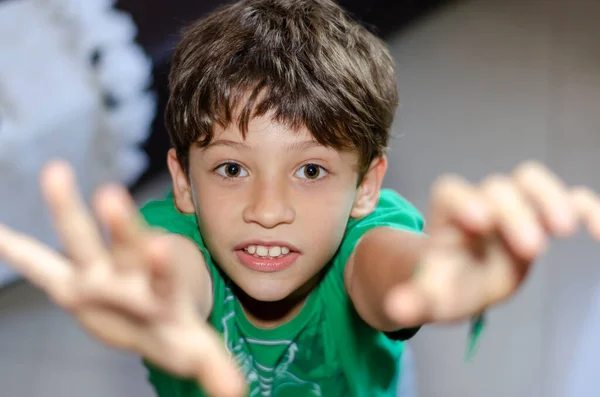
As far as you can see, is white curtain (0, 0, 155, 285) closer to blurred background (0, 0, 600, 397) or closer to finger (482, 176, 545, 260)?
blurred background (0, 0, 600, 397)

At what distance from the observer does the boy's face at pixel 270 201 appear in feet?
2.44

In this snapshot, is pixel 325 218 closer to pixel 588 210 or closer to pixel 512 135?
pixel 588 210

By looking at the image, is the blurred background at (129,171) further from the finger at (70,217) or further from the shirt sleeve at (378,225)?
the finger at (70,217)

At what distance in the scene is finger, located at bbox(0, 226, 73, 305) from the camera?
0.47 metres

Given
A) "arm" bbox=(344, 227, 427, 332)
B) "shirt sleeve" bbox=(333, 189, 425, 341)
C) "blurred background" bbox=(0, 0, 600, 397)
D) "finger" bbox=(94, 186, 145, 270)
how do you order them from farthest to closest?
1. "blurred background" bbox=(0, 0, 600, 397)
2. "shirt sleeve" bbox=(333, 189, 425, 341)
3. "arm" bbox=(344, 227, 427, 332)
4. "finger" bbox=(94, 186, 145, 270)

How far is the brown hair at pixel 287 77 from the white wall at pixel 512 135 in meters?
0.55

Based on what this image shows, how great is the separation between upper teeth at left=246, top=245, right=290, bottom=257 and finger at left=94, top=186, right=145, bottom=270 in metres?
0.31

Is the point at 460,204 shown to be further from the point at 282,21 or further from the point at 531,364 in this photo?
the point at 531,364

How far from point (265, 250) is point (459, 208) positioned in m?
0.33

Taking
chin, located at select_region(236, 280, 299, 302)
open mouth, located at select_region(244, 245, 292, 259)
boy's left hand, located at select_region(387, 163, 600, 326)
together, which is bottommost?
chin, located at select_region(236, 280, 299, 302)

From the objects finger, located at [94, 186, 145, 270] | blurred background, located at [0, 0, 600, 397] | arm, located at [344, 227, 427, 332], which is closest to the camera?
finger, located at [94, 186, 145, 270]

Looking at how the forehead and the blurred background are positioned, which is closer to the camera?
the forehead

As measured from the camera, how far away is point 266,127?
743 mm

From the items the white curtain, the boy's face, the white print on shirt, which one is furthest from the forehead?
the white curtain
